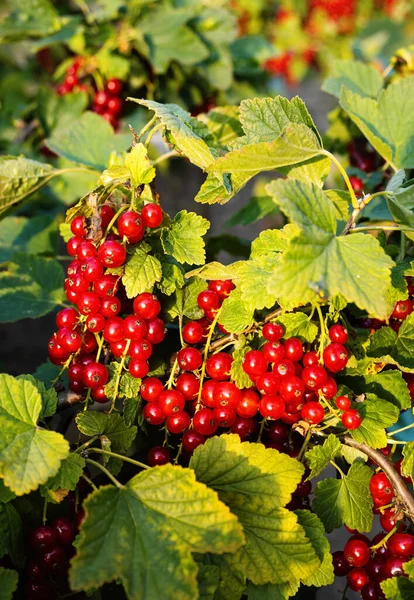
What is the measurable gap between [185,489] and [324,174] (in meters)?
0.44

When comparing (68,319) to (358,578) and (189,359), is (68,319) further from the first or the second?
(358,578)

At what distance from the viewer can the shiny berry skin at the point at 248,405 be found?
0.79 metres

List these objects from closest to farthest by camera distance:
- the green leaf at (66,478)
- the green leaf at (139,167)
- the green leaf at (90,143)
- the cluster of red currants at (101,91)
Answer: the green leaf at (66,478) < the green leaf at (139,167) < the green leaf at (90,143) < the cluster of red currants at (101,91)

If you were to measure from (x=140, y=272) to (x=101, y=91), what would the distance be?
3.37 ft

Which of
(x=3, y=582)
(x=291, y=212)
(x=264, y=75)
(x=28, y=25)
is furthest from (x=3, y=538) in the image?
(x=264, y=75)

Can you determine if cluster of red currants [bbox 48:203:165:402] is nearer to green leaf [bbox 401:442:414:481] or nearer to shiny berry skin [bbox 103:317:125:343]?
shiny berry skin [bbox 103:317:125:343]

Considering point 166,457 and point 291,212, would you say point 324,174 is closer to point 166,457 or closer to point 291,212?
point 291,212

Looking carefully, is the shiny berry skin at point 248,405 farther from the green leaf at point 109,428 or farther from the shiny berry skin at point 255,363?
the green leaf at point 109,428

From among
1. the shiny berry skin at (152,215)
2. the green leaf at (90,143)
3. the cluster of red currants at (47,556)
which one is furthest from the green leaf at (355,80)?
the cluster of red currants at (47,556)

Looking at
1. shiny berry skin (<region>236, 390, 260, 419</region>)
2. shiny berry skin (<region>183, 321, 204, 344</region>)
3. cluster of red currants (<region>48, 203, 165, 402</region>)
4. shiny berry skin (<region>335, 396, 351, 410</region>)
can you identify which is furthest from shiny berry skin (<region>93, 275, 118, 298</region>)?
shiny berry skin (<region>335, 396, 351, 410</region>)

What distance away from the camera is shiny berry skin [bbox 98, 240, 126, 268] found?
767 millimetres

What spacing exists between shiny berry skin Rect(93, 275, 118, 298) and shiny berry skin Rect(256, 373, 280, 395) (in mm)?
216

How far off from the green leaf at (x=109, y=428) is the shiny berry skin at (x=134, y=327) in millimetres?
101

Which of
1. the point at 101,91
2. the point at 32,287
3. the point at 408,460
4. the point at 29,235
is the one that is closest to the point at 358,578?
the point at 408,460
